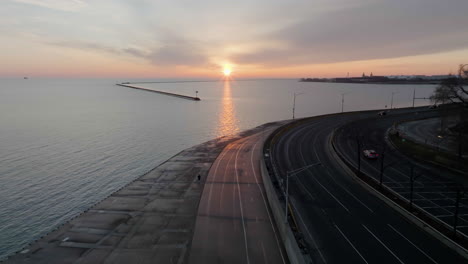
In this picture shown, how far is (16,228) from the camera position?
36062 mm

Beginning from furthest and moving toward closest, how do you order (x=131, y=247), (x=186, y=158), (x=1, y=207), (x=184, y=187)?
(x=186, y=158) → (x=184, y=187) → (x=1, y=207) → (x=131, y=247)

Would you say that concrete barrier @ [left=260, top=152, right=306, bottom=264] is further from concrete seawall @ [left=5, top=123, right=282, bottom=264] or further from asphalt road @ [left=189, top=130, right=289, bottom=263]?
concrete seawall @ [left=5, top=123, right=282, bottom=264]

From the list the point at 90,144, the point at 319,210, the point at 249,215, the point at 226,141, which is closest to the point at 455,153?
the point at 319,210

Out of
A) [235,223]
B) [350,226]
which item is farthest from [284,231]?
[350,226]

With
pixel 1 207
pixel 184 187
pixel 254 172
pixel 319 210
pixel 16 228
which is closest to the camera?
pixel 319 210

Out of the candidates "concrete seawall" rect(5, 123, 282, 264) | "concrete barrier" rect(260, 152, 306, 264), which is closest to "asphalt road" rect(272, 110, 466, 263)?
"concrete barrier" rect(260, 152, 306, 264)

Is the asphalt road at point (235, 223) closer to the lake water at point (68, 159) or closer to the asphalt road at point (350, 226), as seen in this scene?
the asphalt road at point (350, 226)

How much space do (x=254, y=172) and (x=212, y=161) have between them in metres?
12.3

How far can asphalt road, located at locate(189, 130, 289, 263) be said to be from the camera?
1032 inches

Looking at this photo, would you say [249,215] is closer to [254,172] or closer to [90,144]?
[254,172]

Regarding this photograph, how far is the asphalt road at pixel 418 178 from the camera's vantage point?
31750 mm

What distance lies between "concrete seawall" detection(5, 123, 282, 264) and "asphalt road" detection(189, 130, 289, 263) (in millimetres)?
1590

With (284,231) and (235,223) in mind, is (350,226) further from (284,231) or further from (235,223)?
(235,223)

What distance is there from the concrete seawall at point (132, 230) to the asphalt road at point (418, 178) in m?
27.5
